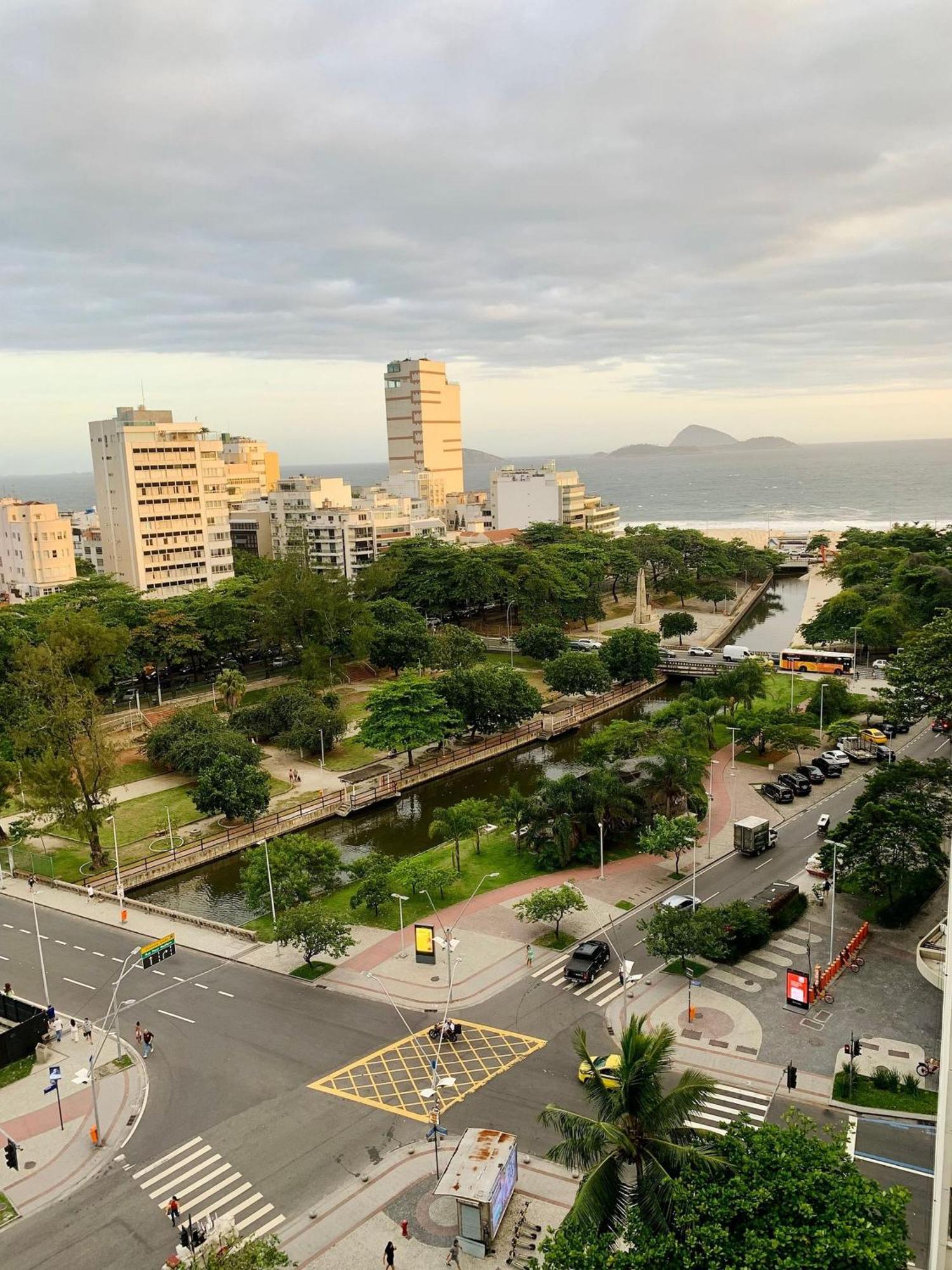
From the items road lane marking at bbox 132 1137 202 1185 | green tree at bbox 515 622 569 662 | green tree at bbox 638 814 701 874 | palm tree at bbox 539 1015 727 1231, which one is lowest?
road lane marking at bbox 132 1137 202 1185

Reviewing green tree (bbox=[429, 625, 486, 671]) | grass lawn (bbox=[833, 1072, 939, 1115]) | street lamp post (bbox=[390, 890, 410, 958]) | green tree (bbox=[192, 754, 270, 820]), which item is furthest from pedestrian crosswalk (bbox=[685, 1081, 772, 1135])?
green tree (bbox=[429, 625, 486, 671])

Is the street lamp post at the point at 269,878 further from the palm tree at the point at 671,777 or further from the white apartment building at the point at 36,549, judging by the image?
the white apartment building at the point at 36,549

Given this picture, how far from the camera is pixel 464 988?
114 ft

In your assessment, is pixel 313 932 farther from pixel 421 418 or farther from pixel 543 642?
pixel 421 418

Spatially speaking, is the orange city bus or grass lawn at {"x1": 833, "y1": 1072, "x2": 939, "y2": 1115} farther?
the orange city bus

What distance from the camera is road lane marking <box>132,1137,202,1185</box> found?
2586cm

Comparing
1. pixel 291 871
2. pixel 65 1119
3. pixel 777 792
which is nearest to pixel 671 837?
pixel 777 792

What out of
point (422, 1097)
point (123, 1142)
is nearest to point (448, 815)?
point (422, 1097)

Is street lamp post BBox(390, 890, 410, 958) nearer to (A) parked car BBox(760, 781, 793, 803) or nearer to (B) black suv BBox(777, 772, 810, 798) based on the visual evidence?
(A) parked car BBox(760, 781, 793, 803)

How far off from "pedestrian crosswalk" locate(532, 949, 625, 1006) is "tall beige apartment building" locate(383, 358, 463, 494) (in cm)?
15439

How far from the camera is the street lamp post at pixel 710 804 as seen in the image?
46.4m

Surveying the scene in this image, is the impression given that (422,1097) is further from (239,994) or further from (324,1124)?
(239,994)

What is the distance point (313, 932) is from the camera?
116ft

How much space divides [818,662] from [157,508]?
70.7 meters
